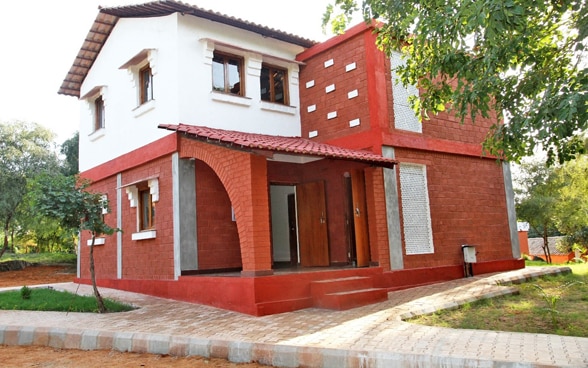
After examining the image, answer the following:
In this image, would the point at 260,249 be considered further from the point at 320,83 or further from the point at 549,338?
the point at 320,83

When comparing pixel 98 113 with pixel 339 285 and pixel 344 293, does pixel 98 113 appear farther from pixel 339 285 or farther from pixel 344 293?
pixel 344 293

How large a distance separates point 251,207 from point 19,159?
15.7 metres

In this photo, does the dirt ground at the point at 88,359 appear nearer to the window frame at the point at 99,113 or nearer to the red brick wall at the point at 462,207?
the red brick wall at the point at 462,207

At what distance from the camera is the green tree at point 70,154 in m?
21.2

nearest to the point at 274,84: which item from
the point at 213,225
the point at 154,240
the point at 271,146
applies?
the point at 213,225

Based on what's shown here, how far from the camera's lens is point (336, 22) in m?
9.22

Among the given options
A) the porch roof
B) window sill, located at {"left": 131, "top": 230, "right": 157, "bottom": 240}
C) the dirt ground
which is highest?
the porch roof

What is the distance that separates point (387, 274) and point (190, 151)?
467 centimetres

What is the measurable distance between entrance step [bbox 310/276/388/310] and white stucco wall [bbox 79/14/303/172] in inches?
173

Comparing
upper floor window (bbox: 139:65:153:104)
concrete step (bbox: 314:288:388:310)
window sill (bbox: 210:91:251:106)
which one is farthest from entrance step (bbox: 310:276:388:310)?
upper floor window (bbox: 139:65:153:104)

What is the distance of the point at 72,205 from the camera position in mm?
8320

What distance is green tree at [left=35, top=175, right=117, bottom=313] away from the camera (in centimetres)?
820

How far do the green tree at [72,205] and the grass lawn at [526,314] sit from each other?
5.67m

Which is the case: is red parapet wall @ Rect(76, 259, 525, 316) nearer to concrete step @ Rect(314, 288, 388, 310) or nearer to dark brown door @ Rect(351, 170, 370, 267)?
concrete step @ Rect(314, 288, 388, 310)
